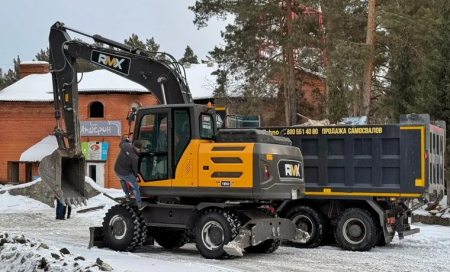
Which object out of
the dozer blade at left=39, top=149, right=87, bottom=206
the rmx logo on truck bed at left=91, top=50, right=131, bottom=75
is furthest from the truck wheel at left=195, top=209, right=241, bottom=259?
the rmx logo on truck bed at left=91, top=50, right=131, bottom=75

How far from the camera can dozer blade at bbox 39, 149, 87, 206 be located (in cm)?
1442

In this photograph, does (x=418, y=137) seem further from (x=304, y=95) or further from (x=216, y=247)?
(x=304, y=95)

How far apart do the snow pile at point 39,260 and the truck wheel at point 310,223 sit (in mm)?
6546

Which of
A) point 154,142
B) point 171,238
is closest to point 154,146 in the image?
point 154,142

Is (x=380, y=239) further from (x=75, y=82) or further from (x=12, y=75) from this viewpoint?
(x=12, y=75)

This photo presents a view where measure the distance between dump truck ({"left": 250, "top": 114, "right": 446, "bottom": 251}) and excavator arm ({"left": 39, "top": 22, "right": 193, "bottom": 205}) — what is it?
2985mm

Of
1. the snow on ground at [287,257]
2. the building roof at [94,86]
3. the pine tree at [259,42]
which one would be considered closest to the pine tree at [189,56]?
the building roof at [94,86]

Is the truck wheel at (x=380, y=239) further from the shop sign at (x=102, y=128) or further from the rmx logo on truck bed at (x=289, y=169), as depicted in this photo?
the shop sign at (x=102, y=128)

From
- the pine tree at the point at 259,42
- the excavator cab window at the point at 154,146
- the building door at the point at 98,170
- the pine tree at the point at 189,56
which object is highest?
the pine tree at the point at 189,56

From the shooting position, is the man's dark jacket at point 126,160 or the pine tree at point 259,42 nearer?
the man's dark jacket at point 126,160

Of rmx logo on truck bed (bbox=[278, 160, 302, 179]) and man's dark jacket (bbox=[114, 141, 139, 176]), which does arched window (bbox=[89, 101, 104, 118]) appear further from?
rmx logo on truck bed (bbox=[278, 160, 302, 179])

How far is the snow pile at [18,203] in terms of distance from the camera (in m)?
27.9

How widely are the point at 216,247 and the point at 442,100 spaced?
47.0 feet

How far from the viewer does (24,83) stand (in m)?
47.3
